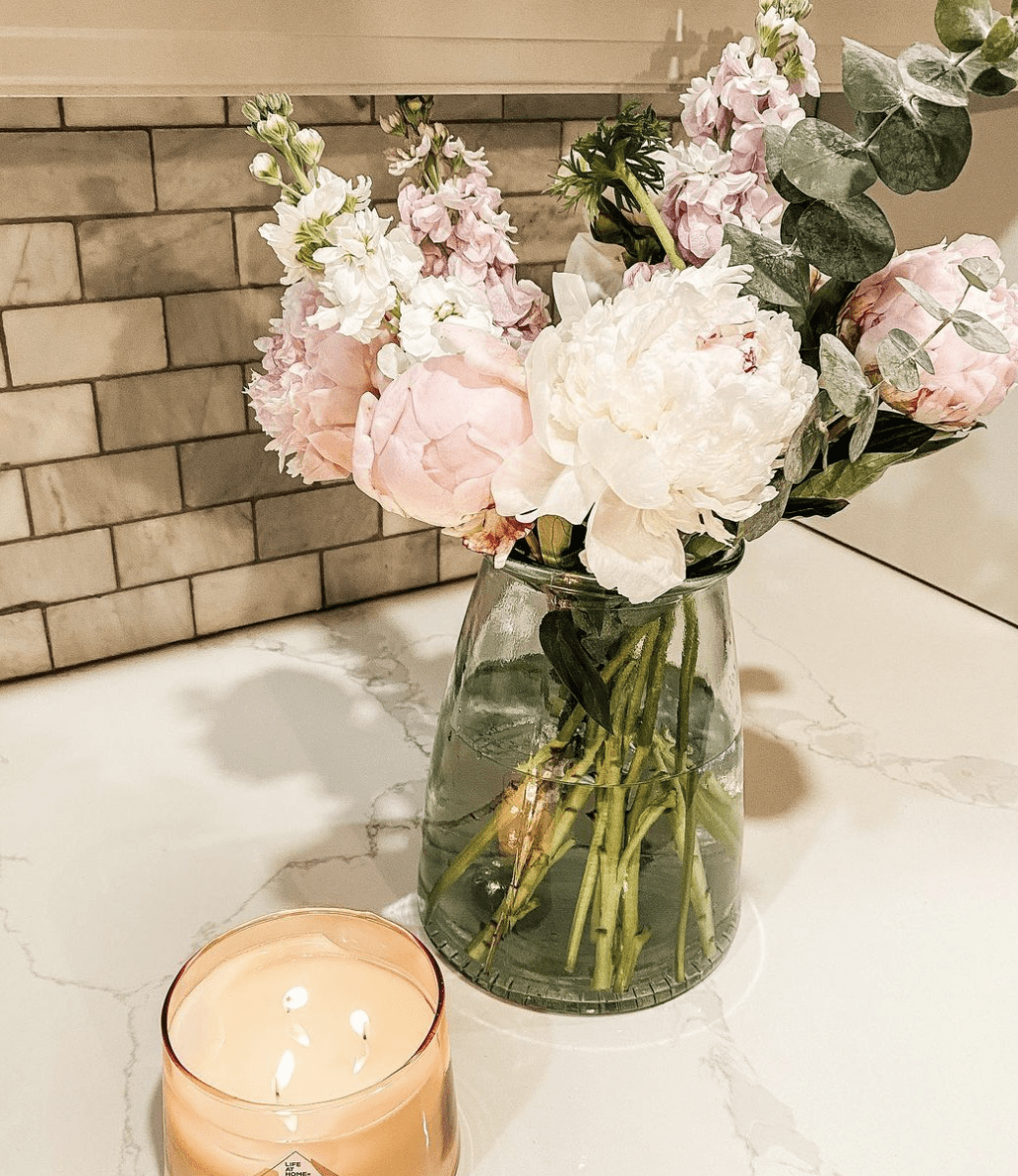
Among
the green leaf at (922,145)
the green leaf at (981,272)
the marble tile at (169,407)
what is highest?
the green leaf at (922,145)

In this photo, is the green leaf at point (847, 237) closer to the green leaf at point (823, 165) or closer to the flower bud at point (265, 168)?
the green leaf at point (823, 165)

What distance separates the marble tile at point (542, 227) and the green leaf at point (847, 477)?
1.72 ft

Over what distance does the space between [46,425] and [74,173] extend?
0.57ft

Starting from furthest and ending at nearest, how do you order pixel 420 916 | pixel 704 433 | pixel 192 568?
pixel 192 568, pixel 420 916, pixel 704 433

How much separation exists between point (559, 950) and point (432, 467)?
29cm

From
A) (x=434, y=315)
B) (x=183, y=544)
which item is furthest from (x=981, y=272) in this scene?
(x=183, y=544)

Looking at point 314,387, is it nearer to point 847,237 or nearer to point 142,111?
point 847,237

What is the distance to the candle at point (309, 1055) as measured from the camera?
47cm

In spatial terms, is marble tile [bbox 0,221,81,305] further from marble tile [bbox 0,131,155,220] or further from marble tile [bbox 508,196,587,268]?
marble tile [bbox 508,196,587,268]

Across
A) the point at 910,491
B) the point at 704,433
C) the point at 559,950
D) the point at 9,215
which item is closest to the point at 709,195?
the point at 704,433

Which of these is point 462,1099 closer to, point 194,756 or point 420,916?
point 420,916

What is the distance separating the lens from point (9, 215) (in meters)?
0.80

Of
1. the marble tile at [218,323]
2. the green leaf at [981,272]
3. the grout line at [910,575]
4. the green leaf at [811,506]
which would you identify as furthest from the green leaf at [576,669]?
the grout line at [910,575]

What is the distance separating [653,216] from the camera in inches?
21.3
